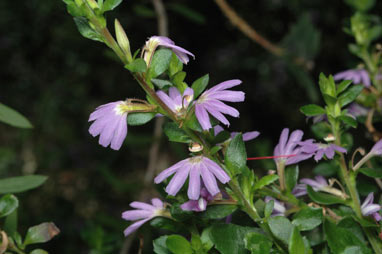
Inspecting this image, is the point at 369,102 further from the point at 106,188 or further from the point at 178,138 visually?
the point at 106,188

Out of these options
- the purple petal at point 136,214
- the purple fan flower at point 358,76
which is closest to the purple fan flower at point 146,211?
the purple petal at point 136,214

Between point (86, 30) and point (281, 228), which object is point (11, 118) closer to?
point (86, 30)

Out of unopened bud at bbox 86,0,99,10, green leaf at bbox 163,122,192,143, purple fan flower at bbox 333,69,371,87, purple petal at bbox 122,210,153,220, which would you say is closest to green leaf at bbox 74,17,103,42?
unopened bud at bbox 86,0,99,10

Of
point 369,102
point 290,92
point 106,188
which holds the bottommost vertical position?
point 106,188

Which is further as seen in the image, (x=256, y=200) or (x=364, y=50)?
(x=364, y=50)

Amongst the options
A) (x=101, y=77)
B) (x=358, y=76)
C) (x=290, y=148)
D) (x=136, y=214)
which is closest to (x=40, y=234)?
(x=136, y=214)

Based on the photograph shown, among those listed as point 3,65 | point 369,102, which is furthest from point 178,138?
point 3,65
